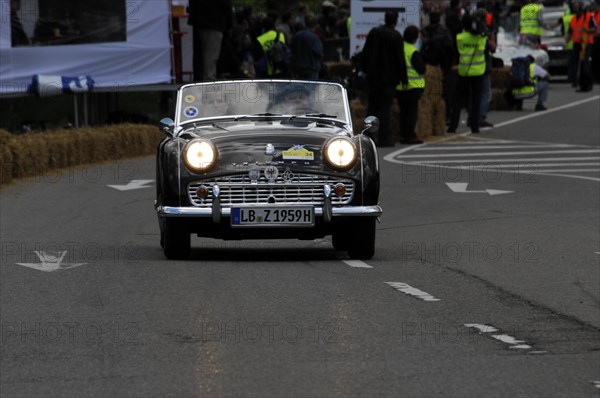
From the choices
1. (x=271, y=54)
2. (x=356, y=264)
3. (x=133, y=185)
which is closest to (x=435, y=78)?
(x=271, y=54)

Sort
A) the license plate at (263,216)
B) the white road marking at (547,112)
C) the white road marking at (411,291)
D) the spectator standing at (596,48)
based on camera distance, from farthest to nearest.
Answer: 1. the spectator standing at (596,48)
2. the white road marking at (547,112)
3. the license plate at (263,216)
4. the white road marking at (411,291)

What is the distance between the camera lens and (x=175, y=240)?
11.4 m

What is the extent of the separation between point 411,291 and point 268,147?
180 cm

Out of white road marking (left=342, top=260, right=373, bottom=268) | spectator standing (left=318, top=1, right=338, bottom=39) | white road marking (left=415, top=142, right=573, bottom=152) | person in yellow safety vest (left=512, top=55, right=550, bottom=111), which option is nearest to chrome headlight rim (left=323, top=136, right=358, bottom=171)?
white road marking (left=342, top=260, right=373, bottom=268)

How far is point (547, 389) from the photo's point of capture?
6879 millimetres

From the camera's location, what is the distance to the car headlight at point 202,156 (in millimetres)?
11117

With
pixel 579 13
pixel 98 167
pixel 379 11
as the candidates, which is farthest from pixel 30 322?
pixel 579 13

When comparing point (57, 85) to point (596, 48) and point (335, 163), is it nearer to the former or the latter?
point (335, 163)

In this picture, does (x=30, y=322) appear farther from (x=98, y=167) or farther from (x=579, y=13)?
(x=579, y=13)

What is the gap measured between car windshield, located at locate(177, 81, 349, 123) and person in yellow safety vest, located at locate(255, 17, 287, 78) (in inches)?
538

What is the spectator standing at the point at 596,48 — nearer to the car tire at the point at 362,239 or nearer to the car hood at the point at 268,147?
the car tire at the point at 362,239

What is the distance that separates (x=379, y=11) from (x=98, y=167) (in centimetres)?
826

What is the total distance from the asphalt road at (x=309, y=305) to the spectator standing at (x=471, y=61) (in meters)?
8.97

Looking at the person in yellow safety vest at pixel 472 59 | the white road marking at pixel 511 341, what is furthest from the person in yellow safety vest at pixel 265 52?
the white road marking at pixel 511 341
